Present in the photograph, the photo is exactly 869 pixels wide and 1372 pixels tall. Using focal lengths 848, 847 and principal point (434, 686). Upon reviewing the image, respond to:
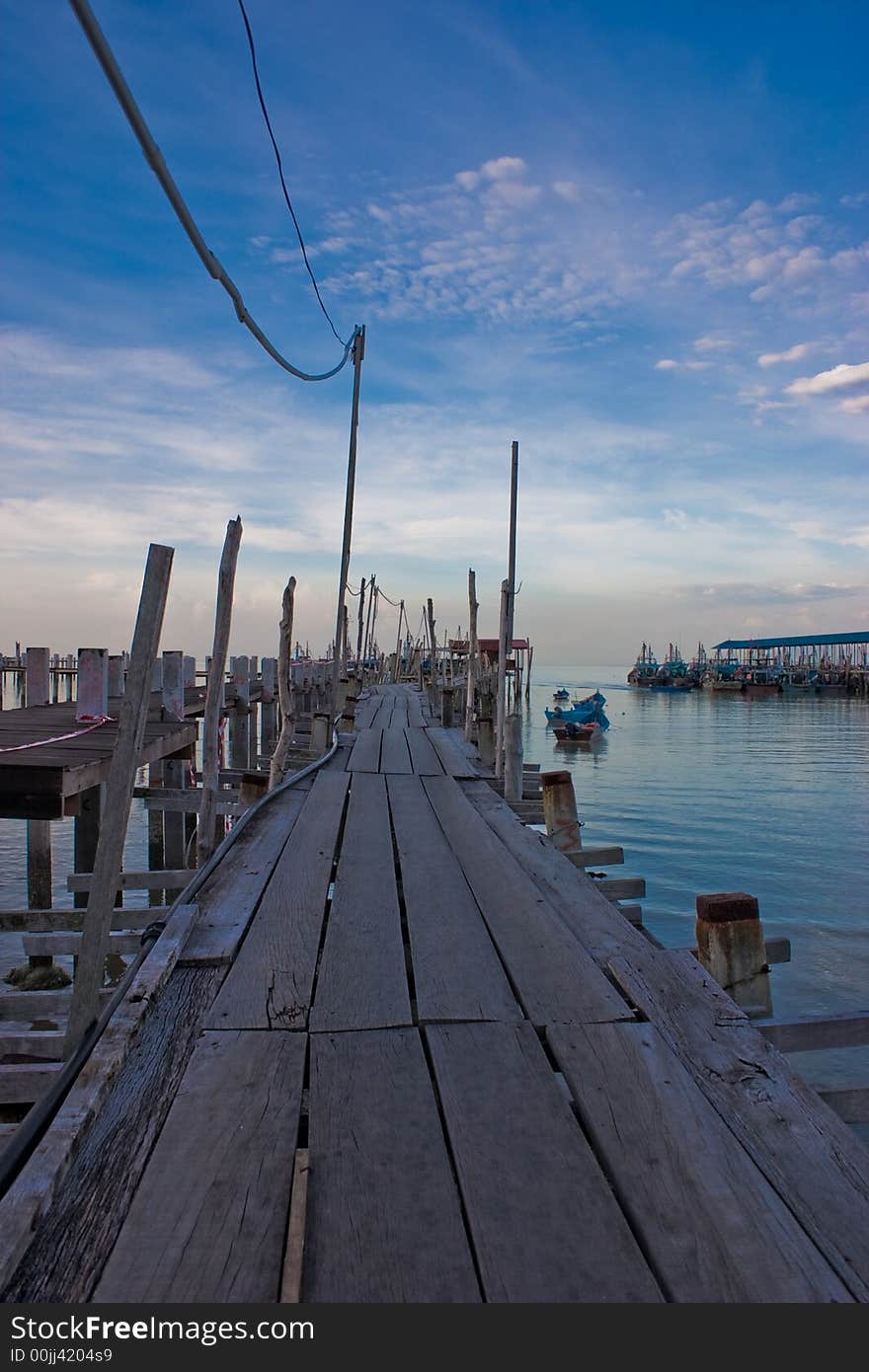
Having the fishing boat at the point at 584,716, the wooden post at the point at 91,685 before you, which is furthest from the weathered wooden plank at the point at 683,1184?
the fishing boat at the point at 584,716

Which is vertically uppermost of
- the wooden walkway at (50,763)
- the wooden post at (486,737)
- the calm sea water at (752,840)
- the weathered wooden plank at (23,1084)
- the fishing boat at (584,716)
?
the wooden walkway at (50,763)

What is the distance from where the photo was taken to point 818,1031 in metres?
3.10

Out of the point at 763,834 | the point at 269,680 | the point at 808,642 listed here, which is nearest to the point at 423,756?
the point at 763,834

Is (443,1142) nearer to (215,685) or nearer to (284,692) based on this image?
(215,685)

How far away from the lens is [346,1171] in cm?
204

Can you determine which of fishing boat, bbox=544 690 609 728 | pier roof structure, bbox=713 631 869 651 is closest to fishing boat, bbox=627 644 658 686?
pier roof structure, bbox=713 631 869 651

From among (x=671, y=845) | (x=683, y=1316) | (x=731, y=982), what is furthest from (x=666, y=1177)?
(x=671, y=845)

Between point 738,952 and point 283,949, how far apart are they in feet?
6.32

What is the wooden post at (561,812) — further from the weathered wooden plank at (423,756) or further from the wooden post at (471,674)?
the wooden post at (471,674)

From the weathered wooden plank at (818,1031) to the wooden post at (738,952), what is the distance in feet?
1.52

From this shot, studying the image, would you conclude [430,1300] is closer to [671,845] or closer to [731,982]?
[731,982]

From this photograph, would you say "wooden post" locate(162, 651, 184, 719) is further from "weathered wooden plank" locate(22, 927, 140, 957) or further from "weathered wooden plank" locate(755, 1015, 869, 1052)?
"weathered wooden plank" locate(755, 1015, 869, 1052)

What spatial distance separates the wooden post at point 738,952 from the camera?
362cm

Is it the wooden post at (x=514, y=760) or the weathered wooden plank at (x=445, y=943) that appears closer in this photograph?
the weathered wooden plank at (x=445, y=943)
